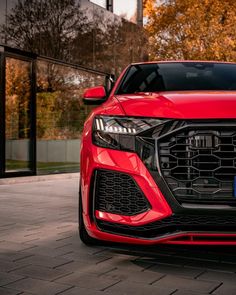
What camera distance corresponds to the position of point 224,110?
11.6ft

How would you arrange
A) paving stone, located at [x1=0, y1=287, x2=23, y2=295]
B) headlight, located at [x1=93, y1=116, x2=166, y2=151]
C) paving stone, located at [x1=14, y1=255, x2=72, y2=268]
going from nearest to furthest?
1. paving stone, located at [x1=0, y1=287, x2=23, y2=295]
2. headlight, located at [x1=93, y1=116, x2=166, y2=151]
3. paving stone, located at [x1=14, y1=255, x2=72, y2=268]

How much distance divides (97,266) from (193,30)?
19405 millimetres

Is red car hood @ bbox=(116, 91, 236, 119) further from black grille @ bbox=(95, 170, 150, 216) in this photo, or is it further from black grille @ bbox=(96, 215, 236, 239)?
black grille @ bbox=(96, 215, 236, 239)

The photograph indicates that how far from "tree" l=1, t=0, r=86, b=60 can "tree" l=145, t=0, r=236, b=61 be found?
26.9 ft

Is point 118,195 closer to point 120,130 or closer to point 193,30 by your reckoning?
point 120,130

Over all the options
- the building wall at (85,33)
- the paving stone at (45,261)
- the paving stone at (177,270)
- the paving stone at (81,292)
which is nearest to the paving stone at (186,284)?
the paving stone at (177,270)

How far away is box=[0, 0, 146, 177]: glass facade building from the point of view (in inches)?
483

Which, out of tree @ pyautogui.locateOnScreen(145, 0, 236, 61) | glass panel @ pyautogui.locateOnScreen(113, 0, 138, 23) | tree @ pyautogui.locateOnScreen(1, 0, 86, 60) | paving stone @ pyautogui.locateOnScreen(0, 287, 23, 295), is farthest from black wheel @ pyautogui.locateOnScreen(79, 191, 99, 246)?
tree @ pyautogui.locateOnScreen(145, 0, 236, 61)

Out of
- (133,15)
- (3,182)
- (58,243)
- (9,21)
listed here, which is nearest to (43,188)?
(3,182)

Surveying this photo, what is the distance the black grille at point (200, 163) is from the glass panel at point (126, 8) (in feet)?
49.1

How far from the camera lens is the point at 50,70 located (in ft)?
46.2

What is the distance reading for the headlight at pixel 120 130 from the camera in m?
3.59

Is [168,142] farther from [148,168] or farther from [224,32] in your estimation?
[224,32]

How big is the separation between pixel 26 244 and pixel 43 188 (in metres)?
5.94
